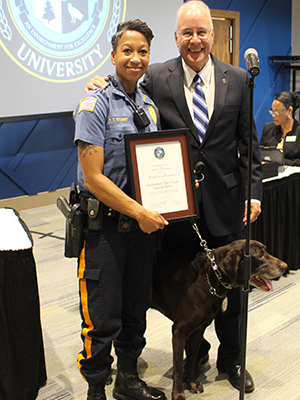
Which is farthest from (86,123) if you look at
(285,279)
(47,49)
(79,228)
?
(47,49)

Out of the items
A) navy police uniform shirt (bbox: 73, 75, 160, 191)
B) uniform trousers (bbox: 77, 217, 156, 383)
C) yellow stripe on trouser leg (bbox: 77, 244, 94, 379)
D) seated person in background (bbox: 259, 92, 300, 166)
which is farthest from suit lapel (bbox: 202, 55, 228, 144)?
seated person in background (bbox: 259, 92, 300, 166)

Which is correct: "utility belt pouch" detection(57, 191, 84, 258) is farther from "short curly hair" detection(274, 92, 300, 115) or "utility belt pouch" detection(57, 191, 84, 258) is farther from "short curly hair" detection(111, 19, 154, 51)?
"short curly hair" detection(274, 92, 300, 115)

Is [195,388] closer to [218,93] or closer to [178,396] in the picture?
[178,396]

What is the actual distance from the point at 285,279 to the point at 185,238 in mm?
1599

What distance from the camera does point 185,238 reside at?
197 cm

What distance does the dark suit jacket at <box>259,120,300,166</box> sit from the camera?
3.90m

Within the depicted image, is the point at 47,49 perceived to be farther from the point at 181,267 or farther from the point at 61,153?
the point at 181,267

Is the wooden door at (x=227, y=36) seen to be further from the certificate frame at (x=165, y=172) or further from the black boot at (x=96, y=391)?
the black boot at (x=96, y=391)

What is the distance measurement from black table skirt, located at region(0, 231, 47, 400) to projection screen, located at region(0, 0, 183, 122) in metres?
2.84

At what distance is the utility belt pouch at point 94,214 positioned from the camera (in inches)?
63.2

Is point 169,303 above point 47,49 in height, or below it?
below

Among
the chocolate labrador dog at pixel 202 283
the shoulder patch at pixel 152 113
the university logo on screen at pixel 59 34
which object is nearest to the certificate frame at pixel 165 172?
the shoulder patch at pixel 152 113

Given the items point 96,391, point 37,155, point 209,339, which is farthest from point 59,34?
point 96,391

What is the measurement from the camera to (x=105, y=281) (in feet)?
5.46
